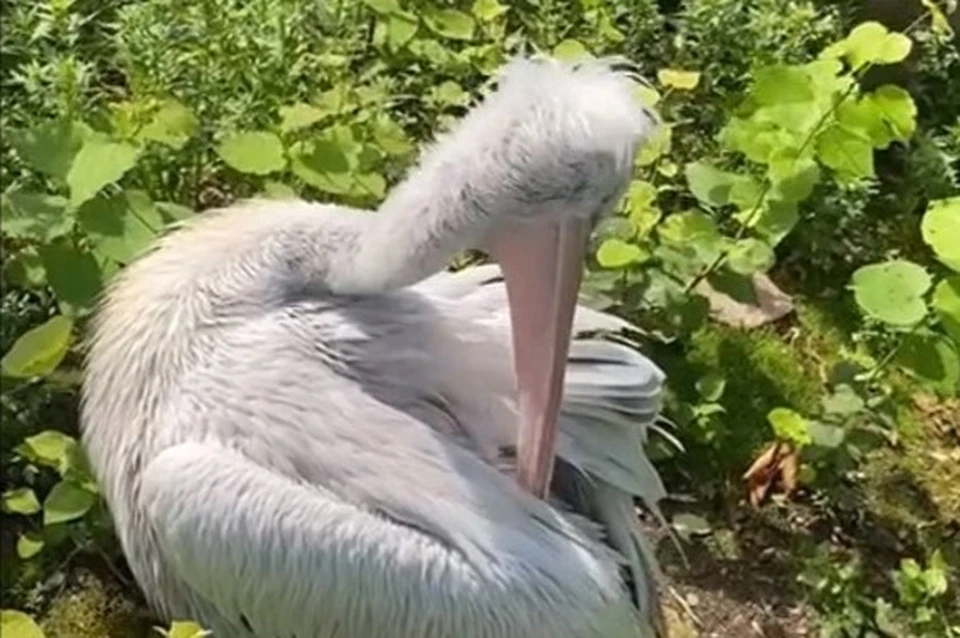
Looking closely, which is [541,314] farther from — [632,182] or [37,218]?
[37,218]

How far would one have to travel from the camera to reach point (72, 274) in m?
4.00

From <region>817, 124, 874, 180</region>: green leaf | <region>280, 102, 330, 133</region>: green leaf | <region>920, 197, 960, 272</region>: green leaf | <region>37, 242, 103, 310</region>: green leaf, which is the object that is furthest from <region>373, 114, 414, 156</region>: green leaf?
<region>920, 197, 960, 272</region>: green leaf

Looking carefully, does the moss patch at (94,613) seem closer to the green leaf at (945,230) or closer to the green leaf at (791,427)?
the green leaf at (791,427)

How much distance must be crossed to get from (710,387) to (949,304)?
52 centimetres

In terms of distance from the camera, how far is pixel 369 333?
3650 millimetres

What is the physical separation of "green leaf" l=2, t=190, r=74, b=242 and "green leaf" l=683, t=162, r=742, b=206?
4.37 feet

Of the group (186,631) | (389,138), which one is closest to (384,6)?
(389,138)

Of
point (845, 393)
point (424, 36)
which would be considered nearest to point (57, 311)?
point (424, 36)

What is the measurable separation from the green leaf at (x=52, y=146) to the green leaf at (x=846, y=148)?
1491 millimetres

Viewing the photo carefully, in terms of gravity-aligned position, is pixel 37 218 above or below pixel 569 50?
below

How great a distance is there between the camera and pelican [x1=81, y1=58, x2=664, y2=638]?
3.45 meters

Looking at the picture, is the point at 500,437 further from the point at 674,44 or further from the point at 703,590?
the point at 674,44

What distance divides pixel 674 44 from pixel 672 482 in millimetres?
1120

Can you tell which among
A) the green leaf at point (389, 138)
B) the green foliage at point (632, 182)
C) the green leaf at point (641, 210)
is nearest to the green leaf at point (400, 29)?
the green foliage at point (632, 182)
